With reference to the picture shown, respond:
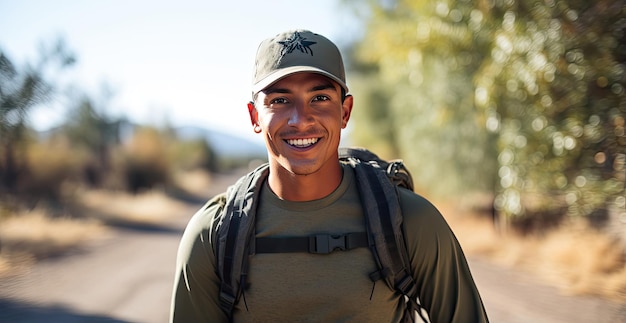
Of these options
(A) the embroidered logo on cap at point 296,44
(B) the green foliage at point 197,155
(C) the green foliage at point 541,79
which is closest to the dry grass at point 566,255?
(C) the green foliage at point 541,79

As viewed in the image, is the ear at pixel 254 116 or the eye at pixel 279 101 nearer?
the eye at pixel 279 101

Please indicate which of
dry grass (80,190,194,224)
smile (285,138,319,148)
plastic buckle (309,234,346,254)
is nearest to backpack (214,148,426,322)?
plastic buckle (309,234,346,254)

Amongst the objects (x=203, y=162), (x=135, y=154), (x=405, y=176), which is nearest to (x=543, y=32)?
(x=405, y=176)

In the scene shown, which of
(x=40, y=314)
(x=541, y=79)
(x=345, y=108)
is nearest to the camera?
(x=345, y=108)

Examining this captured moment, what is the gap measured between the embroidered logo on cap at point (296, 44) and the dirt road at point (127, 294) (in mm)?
2728

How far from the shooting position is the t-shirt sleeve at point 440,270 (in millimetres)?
1919

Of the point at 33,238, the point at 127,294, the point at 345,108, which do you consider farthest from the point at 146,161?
the point at 345,108

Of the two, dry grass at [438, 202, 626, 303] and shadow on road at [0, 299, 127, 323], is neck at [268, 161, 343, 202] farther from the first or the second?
dry grass at [438, 202, 626, 303]

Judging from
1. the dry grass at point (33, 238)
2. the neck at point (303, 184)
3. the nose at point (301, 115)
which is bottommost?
the dry grass at point (33, 238)

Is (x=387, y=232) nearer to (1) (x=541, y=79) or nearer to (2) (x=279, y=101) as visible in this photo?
(2) (x=279, y=101)

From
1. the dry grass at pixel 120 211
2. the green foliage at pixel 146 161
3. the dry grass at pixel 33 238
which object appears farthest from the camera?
the green foliage at pixel 146 161

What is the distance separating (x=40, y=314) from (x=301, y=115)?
3.05 m

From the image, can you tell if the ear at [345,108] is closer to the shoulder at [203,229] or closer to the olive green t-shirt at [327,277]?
the olive green t-shirt at [327,277]

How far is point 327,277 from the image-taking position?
1898mm
